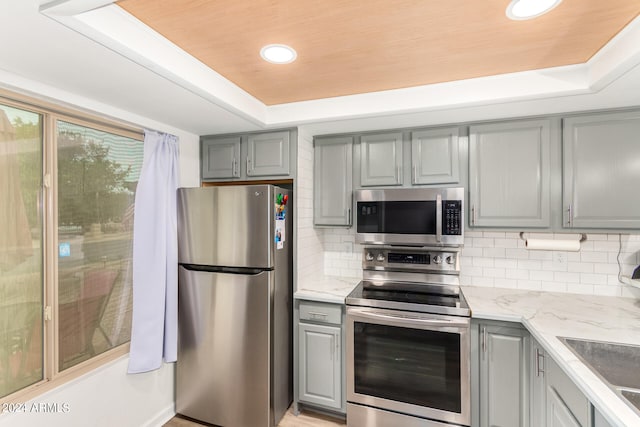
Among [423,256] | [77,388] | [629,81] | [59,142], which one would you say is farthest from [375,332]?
[59,142]

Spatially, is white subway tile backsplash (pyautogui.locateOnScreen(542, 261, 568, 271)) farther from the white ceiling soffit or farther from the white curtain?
the white curtain

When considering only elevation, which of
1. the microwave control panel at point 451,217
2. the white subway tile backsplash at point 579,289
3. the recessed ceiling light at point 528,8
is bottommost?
the white subway tile backsplash at point 579,289

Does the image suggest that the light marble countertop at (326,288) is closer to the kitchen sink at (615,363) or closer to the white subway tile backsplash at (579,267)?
the kitchen sink at (615,363)

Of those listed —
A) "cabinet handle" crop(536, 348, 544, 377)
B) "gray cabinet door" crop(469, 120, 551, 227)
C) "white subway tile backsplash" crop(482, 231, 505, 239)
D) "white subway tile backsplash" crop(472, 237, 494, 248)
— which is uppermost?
"gray cabinet door" crop(469, 120, 551, 227)

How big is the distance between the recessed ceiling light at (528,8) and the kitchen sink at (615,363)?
4.65 ft

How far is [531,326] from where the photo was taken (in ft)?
5.44

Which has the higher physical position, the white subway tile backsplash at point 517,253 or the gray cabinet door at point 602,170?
the gray cabinet door at point 602,170

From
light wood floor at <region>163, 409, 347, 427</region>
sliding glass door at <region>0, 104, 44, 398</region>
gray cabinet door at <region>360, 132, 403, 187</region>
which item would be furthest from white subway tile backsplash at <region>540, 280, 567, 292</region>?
sliding glass door at <region>0, 104, 44, 398</region>

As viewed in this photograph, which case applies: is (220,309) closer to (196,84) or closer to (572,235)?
(196,84)

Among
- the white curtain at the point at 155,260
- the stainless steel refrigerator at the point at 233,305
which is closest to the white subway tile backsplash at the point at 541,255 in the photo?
the stainless steel refrigerator at the point at 233,305

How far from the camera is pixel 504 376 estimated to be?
1.87m

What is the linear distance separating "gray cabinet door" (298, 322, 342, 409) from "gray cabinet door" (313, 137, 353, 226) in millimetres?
861

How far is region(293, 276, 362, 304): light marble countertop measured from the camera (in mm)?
2256

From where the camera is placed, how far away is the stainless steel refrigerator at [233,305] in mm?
2152
